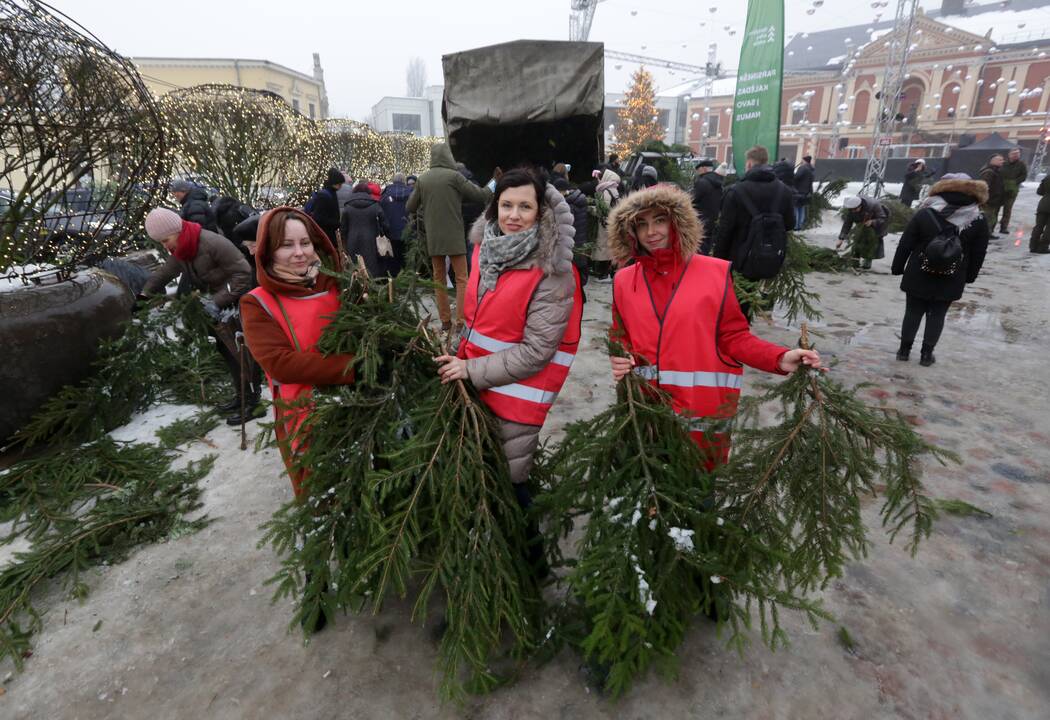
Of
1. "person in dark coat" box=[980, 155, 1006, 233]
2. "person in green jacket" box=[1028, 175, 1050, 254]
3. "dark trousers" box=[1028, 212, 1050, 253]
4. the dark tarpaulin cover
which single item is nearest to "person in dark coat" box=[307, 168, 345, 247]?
the dark tarpaulin cover

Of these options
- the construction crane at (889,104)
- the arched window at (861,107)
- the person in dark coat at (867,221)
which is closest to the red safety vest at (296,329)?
the person in dark coat at (867,221)

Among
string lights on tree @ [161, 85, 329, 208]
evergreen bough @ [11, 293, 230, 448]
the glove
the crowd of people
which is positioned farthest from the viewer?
string lights on tree @ [161, 85, 329, 208]

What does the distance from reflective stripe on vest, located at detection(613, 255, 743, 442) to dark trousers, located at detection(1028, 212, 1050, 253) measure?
12752 mm

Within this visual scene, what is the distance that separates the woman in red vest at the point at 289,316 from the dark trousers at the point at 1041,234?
1395 cm

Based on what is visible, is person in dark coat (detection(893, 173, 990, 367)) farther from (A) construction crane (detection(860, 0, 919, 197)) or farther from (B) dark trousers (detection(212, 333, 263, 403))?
(A) construction crane (detection(860, 0, 919, 197))

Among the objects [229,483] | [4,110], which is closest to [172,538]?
[229,483]

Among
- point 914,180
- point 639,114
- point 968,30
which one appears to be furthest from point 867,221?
point 968,30

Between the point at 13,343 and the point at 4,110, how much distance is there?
1.46 meters

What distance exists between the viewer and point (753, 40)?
950cm

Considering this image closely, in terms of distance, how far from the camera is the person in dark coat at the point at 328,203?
23.2 ft

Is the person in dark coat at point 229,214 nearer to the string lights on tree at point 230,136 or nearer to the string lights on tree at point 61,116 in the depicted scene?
the string lights on tree at point 61,116

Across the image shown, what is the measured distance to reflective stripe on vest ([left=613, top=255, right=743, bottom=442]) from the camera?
202 centimetres

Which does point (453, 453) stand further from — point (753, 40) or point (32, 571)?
point (753, 40)

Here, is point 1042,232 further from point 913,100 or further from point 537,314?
point 913,100
